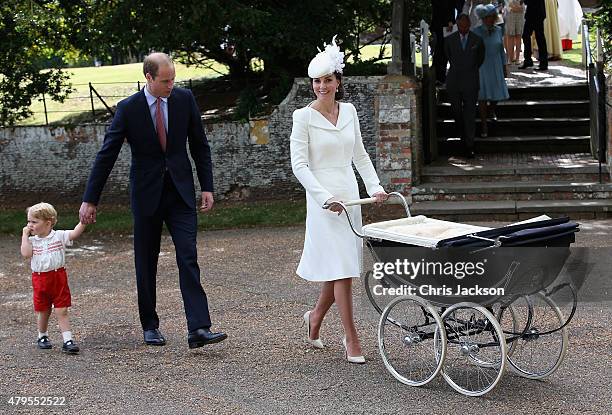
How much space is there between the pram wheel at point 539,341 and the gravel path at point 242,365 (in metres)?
0.08

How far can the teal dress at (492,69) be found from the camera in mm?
14977

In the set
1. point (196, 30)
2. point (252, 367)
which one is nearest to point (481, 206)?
point (196, 30)

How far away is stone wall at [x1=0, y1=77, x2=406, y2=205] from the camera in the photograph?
46.3ft

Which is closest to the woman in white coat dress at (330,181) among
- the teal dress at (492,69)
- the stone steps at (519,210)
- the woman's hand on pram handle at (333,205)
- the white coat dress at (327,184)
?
the white coat dress at (327,184)

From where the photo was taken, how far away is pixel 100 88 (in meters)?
19.2

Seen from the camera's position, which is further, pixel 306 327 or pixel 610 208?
pixel 610 208

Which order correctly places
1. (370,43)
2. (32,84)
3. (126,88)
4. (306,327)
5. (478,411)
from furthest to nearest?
1. (126,88)
2. (370,43)
3. (32,84)
4. (306,327)
5. (478,411)

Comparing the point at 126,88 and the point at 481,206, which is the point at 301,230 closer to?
the point at 481,206

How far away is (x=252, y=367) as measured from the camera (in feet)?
23.6

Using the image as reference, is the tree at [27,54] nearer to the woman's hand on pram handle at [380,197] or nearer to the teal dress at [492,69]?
the teal dress at [492,69]

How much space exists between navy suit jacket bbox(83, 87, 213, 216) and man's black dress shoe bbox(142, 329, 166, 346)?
87 centimetres

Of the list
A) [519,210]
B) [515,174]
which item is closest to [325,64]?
[519,210]

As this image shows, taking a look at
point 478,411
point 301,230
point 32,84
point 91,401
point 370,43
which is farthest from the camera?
point 370,43

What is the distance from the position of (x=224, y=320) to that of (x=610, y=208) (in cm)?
603
